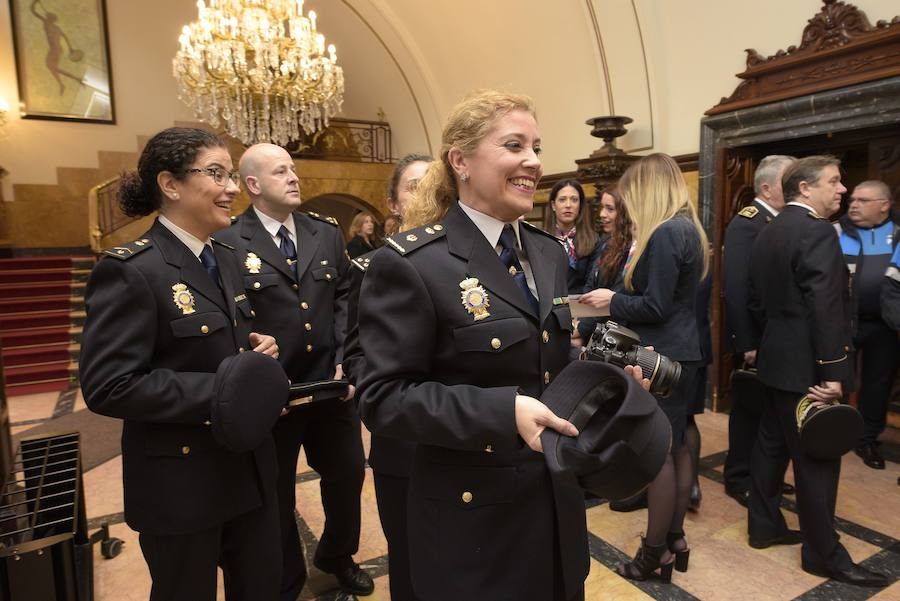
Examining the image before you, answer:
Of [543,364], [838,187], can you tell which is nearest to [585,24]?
[838,187]

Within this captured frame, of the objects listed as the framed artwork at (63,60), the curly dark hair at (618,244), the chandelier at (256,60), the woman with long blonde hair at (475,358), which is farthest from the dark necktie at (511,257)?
the framed artwork at (63,60)

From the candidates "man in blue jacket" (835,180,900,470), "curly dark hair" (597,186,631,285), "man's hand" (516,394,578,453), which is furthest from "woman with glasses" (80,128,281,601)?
"man in blue jacket" (835,180,900,470)

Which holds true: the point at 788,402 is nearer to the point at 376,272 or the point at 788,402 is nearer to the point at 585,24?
the point at 376,272

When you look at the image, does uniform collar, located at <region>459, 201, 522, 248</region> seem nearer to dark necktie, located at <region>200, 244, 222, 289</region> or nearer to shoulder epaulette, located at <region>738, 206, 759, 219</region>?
dark necktie, located at <region>200, 244, 222, 289</region>

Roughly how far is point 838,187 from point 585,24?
4169 millimetres

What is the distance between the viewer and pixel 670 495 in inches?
90.4

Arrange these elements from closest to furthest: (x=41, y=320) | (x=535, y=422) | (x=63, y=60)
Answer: (x=535, y=422) → (x=41, y=320) → (x=63, y=60)

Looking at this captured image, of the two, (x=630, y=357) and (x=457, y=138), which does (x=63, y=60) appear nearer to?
(x=457, y=138)

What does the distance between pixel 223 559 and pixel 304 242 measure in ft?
4.06

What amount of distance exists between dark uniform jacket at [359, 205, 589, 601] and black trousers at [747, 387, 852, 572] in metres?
1.60

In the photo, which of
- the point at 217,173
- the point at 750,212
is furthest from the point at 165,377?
the point at 750,212

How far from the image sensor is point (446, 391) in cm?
109

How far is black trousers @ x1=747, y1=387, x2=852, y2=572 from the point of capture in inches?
91.6

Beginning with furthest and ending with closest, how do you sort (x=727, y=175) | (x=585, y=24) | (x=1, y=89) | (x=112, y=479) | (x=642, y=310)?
(x=1, y=89), (x=585, y=24), (x=727, y=175), (x=112, y=479), (x=642, y=310)
